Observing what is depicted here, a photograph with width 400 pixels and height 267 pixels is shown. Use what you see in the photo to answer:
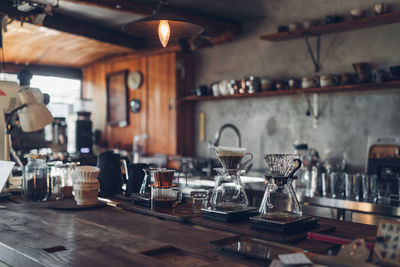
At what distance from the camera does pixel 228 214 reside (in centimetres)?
192

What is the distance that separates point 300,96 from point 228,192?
3.49m

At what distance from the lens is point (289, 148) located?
5.32 metres

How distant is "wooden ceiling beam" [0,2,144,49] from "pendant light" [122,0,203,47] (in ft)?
10.4

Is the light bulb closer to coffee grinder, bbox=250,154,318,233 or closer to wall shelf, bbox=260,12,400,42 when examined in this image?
coffee grinder, bbox=250,154,318,233

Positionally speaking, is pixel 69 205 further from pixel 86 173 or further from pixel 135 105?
pixel 135 105

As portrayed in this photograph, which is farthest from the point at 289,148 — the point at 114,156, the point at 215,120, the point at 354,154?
the point at 114,156

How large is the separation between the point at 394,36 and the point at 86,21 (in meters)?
4.38

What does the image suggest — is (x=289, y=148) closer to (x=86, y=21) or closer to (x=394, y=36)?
(x=394, y=36)

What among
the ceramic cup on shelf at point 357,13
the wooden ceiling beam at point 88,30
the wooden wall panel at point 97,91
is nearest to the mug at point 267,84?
the ceramic cup on shelf at point 357,13

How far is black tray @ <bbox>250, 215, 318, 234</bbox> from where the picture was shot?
1686mm

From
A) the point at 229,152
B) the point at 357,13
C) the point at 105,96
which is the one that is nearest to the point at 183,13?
the point at 357,13

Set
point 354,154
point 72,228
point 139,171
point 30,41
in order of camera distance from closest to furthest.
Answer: point 72,228 → point 139,171 → point 354,154 → point 30,41

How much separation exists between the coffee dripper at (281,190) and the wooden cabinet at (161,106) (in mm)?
4638

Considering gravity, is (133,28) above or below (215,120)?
above
